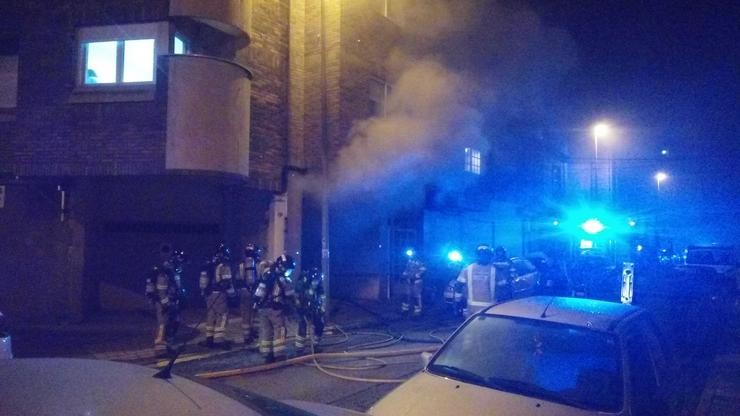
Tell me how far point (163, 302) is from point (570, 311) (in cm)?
608

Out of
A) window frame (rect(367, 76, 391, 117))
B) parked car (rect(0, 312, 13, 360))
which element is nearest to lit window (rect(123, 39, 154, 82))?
window frame (rect(367, 76, 391, 117))

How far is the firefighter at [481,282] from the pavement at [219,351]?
1.19 metres

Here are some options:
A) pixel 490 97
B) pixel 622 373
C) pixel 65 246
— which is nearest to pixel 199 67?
pixel 65 246

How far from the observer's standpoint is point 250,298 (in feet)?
30.2

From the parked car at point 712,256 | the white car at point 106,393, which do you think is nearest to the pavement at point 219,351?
the white car at point 106,393

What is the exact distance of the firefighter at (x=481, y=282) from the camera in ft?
24.0

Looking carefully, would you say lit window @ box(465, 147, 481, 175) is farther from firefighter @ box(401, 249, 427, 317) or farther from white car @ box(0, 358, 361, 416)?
white car @ box(0, 358, 361, 416)

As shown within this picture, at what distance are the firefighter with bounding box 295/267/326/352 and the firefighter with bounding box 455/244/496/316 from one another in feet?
8.08

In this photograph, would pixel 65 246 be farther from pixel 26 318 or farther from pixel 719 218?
pixel 719 218

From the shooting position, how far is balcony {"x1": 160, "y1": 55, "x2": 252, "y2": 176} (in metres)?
9.73

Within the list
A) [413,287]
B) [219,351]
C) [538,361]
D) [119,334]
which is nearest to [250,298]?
[219,351]

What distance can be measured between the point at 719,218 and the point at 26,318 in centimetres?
3831

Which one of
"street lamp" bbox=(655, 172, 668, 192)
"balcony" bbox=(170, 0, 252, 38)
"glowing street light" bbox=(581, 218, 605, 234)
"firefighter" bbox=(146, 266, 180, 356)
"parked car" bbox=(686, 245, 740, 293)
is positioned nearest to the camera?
"firefighter" bbox=(146, 266, 180, 356)

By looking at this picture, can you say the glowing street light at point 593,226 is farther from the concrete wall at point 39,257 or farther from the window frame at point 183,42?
the concrete wall at point 39,257
